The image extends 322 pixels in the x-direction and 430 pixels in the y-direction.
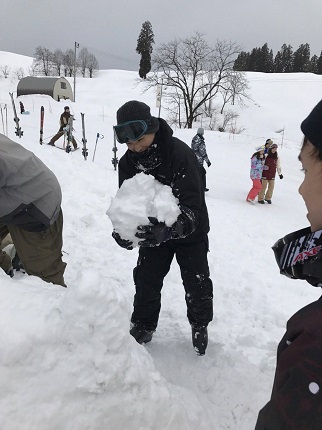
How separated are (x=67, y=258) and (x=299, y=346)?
3.79 m

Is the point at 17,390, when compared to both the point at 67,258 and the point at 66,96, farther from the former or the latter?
the point at 66,96

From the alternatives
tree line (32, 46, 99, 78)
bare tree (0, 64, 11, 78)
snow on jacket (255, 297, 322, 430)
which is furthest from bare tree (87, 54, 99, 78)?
snow on jacket (255, 297, 322, 430)

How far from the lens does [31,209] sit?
2.70 m

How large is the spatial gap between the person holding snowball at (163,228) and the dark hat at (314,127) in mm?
1345

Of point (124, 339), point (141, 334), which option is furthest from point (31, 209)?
point (124, 339)

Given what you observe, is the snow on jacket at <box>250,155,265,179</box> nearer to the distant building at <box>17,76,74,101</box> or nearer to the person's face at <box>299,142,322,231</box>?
the person's face at <box>299,142,322,231</box>

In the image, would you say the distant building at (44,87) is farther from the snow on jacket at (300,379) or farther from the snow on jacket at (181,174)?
the snow on jacket at (300,379)

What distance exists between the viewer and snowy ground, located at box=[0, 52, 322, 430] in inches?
55.8

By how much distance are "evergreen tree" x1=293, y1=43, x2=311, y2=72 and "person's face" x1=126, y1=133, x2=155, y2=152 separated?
76144 mm

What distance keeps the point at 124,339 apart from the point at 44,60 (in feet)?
261

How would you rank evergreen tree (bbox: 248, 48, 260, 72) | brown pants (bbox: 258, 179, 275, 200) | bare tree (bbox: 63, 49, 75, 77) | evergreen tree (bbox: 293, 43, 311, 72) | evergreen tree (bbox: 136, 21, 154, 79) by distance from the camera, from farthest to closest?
bare tree (bbox: 63, 49, 75, 77)
evergreen tree (bbox: 248, 48, 260, 72)
evergreen tree (bbox: 293, 43, 311, 72)
evergreen tree (bbox: 136, 21, 154, 79)
brown pants (bbox: 258, 179, 275, 200)

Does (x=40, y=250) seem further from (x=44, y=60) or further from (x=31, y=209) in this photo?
(x=44, y=60)

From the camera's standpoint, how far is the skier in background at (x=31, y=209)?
2566 mm

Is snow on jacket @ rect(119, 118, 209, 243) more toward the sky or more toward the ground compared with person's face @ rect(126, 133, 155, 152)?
more toward the ground
